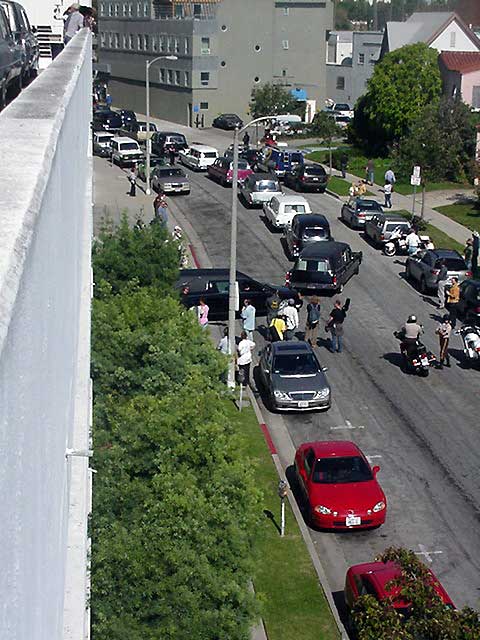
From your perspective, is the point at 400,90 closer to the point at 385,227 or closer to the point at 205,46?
the point at 205,46

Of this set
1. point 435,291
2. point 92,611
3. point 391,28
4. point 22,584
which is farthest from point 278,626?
point 391,28

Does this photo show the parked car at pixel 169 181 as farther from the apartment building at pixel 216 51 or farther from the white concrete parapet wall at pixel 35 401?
the white concrete parapet wall at pixel 35 401

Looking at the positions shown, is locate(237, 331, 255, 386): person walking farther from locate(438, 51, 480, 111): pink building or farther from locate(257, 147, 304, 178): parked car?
locate(438, 51, 480, 111): pink building

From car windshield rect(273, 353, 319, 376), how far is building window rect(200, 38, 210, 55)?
58.8 m

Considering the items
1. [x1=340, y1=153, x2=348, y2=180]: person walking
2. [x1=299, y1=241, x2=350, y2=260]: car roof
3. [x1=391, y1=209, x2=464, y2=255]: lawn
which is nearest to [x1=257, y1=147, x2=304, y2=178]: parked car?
[x1=340, y1=153, x2=348, y2=180]: person walking

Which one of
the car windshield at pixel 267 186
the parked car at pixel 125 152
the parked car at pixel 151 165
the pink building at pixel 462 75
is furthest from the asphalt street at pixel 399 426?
the pink building at pixel 462 75

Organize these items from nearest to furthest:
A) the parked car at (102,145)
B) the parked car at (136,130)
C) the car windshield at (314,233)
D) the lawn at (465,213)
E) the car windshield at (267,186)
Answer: the car windshield at (314,233) < the lawn at (465,213) < the car windshield at (267,186) < the parked car at (102,145) < the parked car at (136,130)

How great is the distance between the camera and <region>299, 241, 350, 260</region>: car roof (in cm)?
3241

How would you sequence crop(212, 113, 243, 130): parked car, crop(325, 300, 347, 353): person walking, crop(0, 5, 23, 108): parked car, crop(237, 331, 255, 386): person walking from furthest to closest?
crop(212, 113, 243, 130): parked car < crop(325, 300, 347, 353): person walking < crop(237, 331, 255, 386): person walking < crop(0, 5, 23, 108): parked car

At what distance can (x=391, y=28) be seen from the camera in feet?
235

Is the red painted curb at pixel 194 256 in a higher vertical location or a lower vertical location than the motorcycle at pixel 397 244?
lower

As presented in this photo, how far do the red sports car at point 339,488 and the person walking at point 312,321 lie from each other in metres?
8.37

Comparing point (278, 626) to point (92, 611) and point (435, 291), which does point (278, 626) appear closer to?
point (92, 611)

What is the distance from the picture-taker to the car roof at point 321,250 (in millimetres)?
32406
